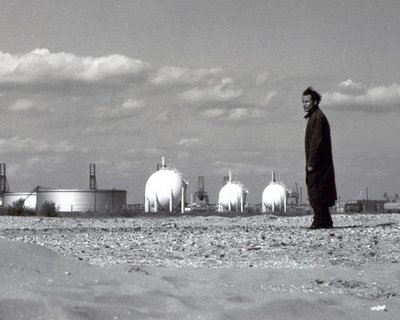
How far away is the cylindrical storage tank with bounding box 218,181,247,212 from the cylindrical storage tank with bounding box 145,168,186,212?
15.3 meters

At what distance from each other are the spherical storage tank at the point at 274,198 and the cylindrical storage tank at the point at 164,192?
1794 cm

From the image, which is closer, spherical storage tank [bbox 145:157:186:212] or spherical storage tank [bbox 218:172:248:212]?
spherical storage tank [bbox 145:157:186:212]

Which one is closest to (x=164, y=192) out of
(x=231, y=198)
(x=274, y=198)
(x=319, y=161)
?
(x=231, y=198)

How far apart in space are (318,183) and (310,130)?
2.98 feet

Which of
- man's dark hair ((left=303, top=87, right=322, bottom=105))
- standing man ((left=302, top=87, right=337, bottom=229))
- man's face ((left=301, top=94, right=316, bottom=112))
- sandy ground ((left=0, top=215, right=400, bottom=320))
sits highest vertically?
man's dark hair ((left=303, top=87, right=322, bottom=105))

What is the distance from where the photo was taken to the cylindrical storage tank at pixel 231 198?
5994cm

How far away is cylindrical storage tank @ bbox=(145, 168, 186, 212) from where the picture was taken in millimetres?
43656

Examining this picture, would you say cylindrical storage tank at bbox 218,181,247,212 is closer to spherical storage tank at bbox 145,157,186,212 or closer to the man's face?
spherical storage tank at bbox 145,157,186,212

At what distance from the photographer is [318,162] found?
1112cm

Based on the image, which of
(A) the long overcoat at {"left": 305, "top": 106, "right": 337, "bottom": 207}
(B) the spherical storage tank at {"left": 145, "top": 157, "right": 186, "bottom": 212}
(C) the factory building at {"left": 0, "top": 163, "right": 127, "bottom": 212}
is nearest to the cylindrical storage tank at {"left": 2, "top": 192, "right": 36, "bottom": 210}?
(C) the factory building at {"left": 0, "top": 163, "right": 127, "bottom": 212}

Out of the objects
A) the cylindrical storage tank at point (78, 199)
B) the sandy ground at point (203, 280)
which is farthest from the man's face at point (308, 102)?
the cylindrical storage tank at point (78, 199)

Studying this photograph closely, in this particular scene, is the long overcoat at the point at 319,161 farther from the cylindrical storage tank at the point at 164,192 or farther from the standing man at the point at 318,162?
the cylindrical storage tank at the point at 164,192

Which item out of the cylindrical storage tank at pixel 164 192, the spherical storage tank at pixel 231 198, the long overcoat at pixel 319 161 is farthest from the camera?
the spherical storage tank at pixel 231 198

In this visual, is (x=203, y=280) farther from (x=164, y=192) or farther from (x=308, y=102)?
(x=164, y=192)
